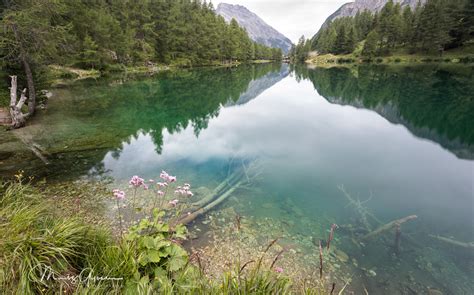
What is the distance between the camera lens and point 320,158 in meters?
12.8

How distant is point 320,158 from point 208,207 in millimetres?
7456

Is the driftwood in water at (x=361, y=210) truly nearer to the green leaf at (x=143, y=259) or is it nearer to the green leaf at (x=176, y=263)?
the green leaf at (x=176, y=263)

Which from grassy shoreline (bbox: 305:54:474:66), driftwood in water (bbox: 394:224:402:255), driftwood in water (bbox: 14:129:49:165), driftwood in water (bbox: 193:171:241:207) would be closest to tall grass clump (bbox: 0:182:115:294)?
driftwood in water (bbox: 193:171:241:207)

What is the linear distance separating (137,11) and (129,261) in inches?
3451

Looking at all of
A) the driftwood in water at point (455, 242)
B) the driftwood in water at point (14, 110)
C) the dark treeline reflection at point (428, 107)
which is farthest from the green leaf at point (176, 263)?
the driftwood in water at point (14, 110)

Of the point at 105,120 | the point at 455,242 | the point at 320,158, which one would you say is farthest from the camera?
the point at 105,120

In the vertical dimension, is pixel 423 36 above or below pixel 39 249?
above

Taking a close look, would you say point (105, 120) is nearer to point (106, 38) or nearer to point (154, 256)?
Answer: point (154, 256)

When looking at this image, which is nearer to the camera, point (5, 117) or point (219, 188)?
point (219, 188)

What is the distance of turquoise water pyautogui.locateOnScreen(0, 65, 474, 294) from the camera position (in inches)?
257

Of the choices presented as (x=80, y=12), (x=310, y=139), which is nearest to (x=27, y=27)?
(x=310, y=139)


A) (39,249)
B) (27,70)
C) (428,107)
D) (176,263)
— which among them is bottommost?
(428,107)

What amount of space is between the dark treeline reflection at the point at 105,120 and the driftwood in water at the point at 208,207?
18.9 ft

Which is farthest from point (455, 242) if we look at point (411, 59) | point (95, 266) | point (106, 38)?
point (411, 59)
